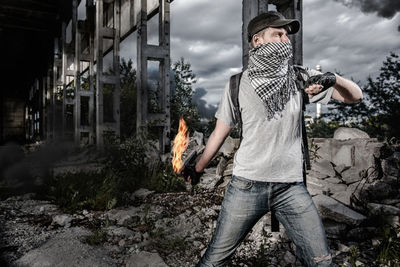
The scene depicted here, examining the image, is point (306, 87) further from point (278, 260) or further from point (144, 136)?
point (144, 136)

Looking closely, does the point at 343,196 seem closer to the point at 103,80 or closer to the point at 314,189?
the point at 314,189

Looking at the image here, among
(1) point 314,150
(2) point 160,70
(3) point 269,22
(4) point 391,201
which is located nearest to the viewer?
(3) point 269,22

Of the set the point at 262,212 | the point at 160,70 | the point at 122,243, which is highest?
the point at 160,70

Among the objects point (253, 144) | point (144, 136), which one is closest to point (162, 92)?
point (144, 136)

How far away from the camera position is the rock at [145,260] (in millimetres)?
2689

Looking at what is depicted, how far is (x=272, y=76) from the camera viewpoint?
1841 mm

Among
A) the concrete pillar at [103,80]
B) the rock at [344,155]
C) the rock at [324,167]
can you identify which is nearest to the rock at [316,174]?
the rock at [324,167]

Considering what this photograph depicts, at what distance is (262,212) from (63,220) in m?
3.10

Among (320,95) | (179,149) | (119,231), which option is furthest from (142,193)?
(320,95)

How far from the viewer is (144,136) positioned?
595 centimetres

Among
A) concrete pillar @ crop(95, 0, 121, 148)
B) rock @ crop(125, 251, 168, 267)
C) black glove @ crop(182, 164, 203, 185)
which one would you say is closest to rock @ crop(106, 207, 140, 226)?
rock @ crop(125, 251, 168, 267)

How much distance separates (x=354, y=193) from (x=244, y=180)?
2.90 m

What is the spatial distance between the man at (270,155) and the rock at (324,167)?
9.06ft

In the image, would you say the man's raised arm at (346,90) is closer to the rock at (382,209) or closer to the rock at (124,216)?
the rock at (382,209)
